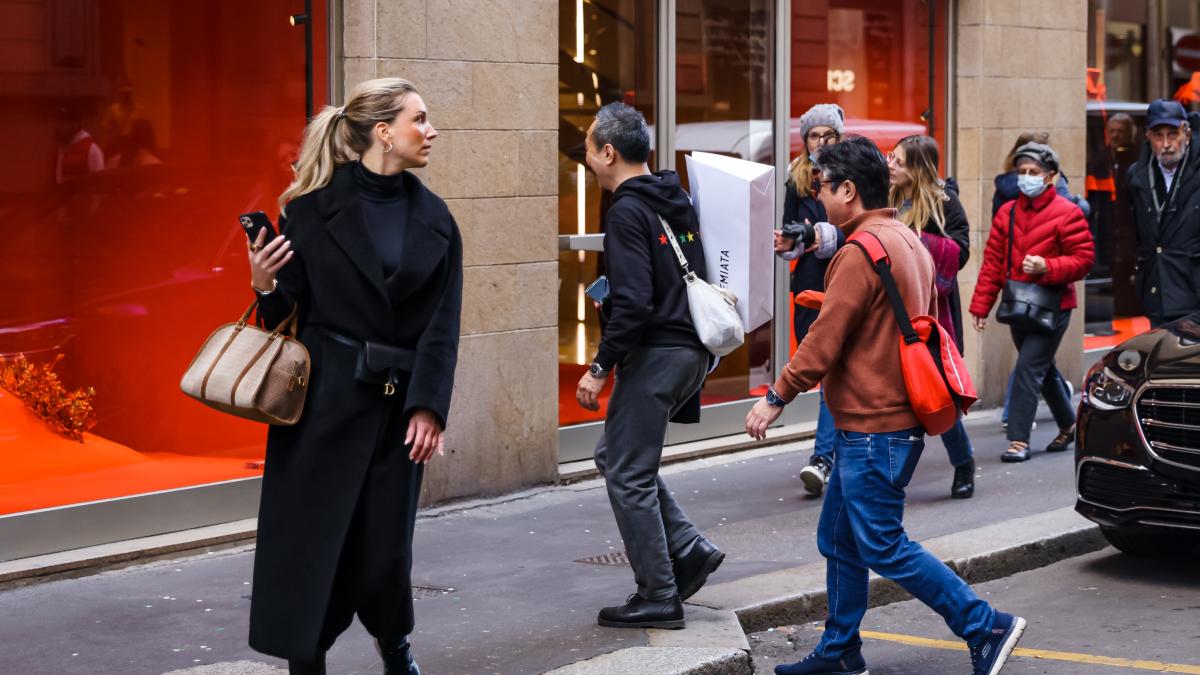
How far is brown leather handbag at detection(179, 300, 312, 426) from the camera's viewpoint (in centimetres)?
457

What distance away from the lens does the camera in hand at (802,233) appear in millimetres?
7793

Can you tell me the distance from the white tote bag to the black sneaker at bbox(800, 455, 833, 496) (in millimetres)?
2934

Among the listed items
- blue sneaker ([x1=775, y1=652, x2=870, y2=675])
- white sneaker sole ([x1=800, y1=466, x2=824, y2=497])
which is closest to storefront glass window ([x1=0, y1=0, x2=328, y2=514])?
white sneaker sole ([x1=800, y1=466, x2=824, y2=497])

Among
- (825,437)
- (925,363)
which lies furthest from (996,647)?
(825,437)

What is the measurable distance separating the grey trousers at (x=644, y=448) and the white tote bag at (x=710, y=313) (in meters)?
0.11

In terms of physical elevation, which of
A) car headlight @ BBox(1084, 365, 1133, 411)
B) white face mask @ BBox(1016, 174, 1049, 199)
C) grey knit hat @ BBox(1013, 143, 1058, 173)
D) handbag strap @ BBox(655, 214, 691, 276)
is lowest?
car headlight @ BBox(1084, 365, 1133, 411)

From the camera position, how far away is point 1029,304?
32.3ft

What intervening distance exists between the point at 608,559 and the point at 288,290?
3.15 metres

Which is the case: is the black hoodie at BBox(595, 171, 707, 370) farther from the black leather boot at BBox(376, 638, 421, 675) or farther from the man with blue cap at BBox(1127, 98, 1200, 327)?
the man with blue cap at BBox(1127, 98, 1200, 327)

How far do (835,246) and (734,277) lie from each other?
205 centimetres

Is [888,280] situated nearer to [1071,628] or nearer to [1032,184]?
[1071,628]

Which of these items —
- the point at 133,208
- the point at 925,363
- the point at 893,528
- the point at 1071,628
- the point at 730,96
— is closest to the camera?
the point at 925,363

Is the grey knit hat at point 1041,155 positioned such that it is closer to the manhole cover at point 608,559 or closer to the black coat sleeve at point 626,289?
the manhole cover at point 608,559

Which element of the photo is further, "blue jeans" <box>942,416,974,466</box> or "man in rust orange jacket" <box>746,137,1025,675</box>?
"blue jeans" <box>942,416,974,466</box>
